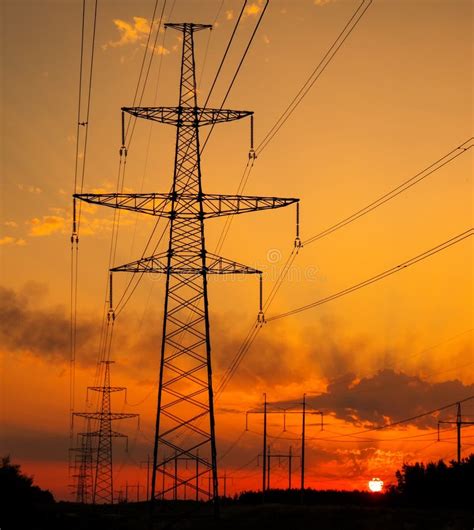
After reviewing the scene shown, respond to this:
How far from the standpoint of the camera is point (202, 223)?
49125mm

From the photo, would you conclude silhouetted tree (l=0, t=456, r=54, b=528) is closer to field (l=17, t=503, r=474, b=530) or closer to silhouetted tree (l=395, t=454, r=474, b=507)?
field (l=17, t=503, r=474, b=530)

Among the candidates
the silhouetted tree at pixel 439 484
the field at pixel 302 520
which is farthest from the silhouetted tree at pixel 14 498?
the silhouetted tree at pixel 439 484

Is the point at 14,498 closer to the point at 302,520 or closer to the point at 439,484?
the point at 302,520

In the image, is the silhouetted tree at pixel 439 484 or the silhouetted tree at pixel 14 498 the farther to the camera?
the silhouetted tree at pixel 439 484

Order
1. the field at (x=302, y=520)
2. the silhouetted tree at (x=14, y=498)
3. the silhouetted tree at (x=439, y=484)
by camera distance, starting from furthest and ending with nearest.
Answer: the silhouetted tree at (x=439, y=484)
the silhouetted tree at (x=14, y=498)
the field at (x=302, y=520)

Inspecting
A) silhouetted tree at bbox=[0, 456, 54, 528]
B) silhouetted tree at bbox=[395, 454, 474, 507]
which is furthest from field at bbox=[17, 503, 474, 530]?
silhouetted tree at bbox=[395, 454, 474, 507]

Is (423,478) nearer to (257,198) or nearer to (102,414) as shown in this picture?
(102,414)

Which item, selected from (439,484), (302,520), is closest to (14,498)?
(302,520)

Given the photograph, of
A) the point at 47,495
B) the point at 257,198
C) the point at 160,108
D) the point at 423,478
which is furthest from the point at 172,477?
the point at 47,495

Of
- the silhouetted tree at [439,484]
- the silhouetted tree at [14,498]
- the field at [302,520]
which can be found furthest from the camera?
the silhouetted tree at [439,484]

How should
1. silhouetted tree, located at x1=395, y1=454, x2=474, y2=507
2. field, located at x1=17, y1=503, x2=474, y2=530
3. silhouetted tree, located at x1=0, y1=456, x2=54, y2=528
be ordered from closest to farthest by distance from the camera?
field, located at x1=17, y1=503, x2=474, y2=530, silhouetted tree, located at x1=0, y1=456, x2=54, y2=528, silhouetted tree, located at x1=395, y1=454, x2=474, y2=507

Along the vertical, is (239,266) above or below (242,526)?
above

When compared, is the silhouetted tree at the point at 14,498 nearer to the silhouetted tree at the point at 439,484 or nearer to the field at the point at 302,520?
the field at the point at 302,520

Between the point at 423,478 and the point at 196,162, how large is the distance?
165ft
